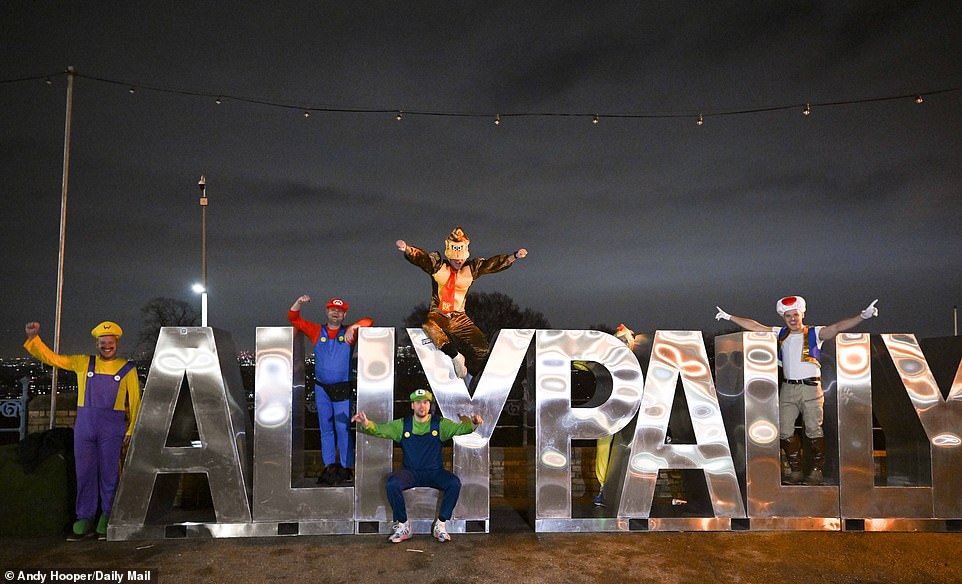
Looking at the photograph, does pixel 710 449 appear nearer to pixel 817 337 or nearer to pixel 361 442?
pixel 817 337

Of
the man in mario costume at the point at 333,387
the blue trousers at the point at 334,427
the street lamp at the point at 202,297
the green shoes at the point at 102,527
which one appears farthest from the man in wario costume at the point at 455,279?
the street lamp at the point at 202,297

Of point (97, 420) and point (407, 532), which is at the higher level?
point (97, 420)

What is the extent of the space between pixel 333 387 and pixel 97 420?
201 cm

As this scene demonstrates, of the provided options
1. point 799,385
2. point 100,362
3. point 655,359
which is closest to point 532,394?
point 655,359

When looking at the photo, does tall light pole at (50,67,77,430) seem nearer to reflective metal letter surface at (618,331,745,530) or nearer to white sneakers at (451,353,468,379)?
white sneakers at (451,353,468,379)

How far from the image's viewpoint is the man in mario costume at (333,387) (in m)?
5.89

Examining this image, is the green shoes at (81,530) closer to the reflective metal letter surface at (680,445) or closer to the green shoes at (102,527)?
the green shoes at (102,527)

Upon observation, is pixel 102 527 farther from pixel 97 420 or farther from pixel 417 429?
pixel 417 429

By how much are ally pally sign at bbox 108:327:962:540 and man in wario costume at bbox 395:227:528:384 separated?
1.57 feet

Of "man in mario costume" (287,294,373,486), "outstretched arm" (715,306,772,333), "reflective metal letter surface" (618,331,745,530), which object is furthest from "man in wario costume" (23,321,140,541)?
"outstretched arm" (715,306,772,333)

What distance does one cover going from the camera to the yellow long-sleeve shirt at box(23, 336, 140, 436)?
555 cm

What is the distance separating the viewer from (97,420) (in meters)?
5.52

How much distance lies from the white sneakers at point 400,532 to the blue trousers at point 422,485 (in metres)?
0.04

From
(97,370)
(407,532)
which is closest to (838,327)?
(407,532)
